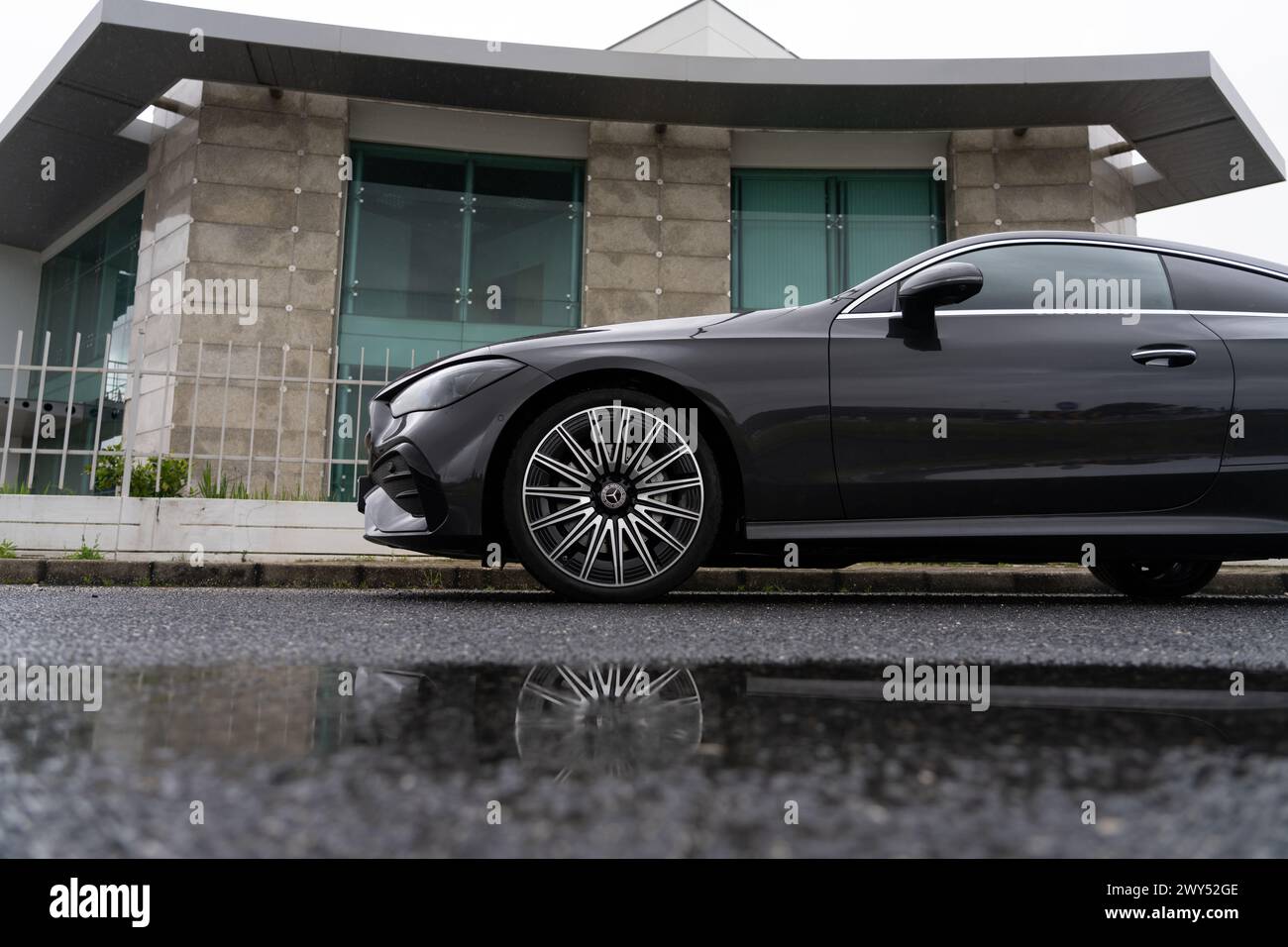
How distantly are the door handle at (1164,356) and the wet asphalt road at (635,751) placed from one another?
5.34 ft

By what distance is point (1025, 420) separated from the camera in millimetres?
3510

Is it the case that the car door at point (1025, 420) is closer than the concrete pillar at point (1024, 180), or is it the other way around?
the car door at point (1025, 420)

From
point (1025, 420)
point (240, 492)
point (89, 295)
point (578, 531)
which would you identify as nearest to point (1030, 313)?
point (1025, 420)

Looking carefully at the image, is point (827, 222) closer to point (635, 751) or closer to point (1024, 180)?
point (1024, 180)

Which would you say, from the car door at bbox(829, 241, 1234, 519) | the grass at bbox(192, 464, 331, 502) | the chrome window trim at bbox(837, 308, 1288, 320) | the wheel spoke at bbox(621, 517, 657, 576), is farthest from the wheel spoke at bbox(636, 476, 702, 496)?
the grass at bbox(192, 464, 331, 502)

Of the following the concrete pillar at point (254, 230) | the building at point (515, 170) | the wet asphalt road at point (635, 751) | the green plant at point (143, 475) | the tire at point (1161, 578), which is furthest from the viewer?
the concrete pillar at point (254, 230)

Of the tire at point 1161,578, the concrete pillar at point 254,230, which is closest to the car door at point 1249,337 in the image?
the tire at point 1161,578

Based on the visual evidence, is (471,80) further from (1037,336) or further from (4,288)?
(4,288)

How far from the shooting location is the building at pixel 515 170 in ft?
39.8

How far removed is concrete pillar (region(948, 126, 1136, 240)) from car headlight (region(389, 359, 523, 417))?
11.5m

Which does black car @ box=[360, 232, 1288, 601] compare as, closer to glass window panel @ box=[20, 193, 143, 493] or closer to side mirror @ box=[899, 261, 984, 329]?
side mirror @ box=[899, 261, 984, 329]

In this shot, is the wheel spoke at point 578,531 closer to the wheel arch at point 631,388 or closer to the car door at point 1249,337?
the wheel arch at point 631,388

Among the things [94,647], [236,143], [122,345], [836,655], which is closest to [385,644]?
[94,647]

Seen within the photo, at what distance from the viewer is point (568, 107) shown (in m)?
13.2
